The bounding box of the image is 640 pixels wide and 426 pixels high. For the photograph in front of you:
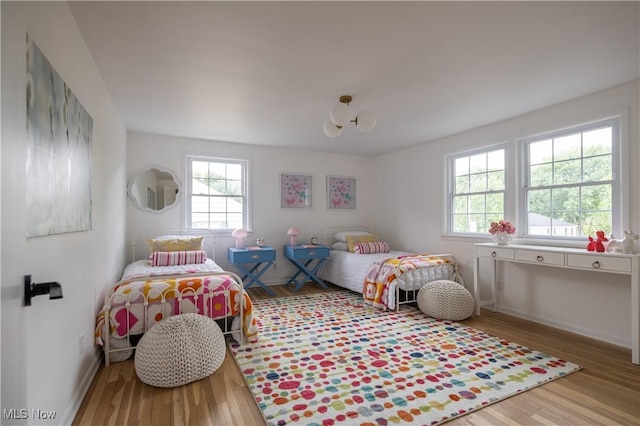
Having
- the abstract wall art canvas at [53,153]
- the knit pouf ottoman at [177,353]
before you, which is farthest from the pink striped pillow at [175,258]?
the abstract wall art canvas at [53,153]

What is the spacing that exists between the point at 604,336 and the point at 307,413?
9.74ft

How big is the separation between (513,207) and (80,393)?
4.42 meters

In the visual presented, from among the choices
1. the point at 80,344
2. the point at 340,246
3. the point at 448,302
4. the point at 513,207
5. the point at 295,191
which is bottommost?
the point at 448,302

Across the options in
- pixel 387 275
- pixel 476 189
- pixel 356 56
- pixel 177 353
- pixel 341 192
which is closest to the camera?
pixel 177 353

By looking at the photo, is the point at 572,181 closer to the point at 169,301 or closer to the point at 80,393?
the point at 169,301

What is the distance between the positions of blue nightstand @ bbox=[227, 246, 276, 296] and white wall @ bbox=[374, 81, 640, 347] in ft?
7.60

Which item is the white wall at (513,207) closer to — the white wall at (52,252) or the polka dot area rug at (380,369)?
the polka dot area rug at (380,369)

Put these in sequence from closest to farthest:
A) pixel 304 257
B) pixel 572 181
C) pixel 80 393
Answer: pixel 80 393 < pixel 572 181 < pixel 304 257

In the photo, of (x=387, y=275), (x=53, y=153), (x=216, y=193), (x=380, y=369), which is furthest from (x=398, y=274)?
(x=53, y=153)

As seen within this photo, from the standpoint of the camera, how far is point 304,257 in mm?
4906

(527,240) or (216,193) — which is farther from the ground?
(216,193)

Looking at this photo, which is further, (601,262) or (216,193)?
(216,193)

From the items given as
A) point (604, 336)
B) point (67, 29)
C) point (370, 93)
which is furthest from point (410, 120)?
point (67, 29)

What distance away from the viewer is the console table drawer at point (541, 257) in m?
2.99
